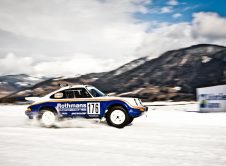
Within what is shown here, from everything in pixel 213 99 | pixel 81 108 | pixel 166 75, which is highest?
pixel 166 75

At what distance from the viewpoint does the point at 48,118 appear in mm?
10977

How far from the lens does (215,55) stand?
469 ft

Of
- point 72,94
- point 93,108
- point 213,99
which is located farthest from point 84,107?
point 213,99

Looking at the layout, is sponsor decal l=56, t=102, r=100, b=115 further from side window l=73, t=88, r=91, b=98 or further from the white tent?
the white tent

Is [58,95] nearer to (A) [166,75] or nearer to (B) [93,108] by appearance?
(B) [93,108]

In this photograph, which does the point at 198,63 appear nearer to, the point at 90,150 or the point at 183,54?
the point at 183,54

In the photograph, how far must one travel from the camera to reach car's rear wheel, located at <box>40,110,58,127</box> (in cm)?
1093

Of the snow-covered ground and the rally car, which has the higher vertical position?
the rally car

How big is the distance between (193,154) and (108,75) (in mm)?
141851

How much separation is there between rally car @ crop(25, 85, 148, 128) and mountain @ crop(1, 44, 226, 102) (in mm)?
92073

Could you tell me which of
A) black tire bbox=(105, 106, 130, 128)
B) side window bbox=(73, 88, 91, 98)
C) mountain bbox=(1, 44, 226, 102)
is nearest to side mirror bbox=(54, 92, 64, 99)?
side window bbox=(73, 88, 91, 98)

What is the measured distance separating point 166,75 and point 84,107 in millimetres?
127375

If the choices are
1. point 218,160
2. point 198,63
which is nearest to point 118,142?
point 218,160

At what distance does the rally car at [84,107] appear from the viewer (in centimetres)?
1042
